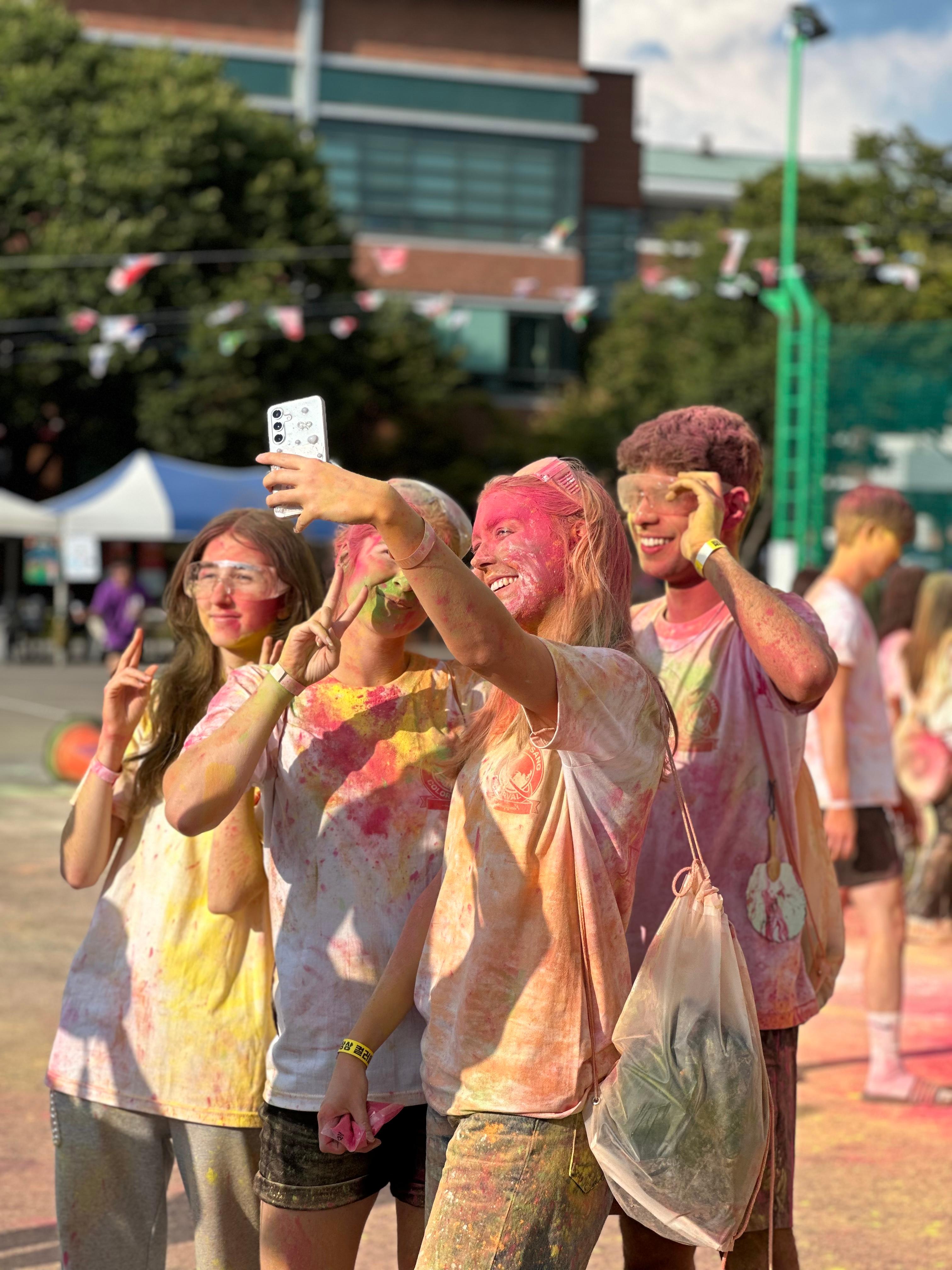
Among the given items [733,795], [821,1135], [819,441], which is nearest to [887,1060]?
[821,1135]

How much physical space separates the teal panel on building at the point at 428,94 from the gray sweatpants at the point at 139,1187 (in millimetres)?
42945

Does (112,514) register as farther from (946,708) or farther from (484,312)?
(484,312)

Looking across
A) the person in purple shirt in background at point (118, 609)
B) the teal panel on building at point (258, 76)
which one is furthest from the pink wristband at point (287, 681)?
the teal panel on building at point (258, 76)

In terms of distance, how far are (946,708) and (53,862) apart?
16.1 feet

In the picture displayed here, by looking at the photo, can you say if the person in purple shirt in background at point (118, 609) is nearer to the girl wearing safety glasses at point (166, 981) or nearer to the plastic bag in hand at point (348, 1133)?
the girl wearing safety glasses at point (166, 981)

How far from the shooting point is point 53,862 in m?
8.80

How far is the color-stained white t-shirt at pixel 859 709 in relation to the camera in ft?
16.3

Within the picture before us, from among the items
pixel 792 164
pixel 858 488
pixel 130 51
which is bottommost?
pixel 858 488

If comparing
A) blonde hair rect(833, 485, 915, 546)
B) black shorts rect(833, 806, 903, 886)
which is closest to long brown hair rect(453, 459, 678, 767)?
blonde hair rect(833, 485, 915, 546)

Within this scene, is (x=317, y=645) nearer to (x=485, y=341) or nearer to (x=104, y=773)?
(x=104, y=773)

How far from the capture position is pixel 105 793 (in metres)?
2.93

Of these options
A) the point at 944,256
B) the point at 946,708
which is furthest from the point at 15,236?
the point at 946,708

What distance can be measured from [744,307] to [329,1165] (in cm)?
3899

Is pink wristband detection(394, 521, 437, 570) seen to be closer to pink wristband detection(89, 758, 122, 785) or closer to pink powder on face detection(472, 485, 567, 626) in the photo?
pink powder on face detection(472, 485, 567, 626)
